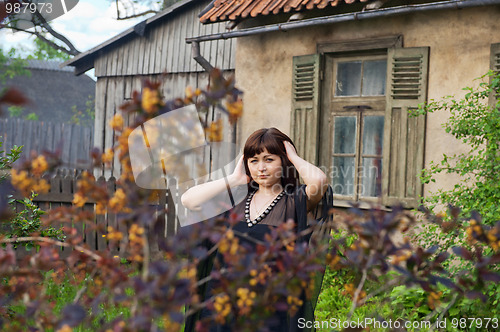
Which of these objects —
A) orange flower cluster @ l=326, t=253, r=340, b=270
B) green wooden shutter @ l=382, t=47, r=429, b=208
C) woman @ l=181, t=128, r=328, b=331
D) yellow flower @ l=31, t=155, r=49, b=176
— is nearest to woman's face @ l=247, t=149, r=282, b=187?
woman @ l=181, t=128, r=328, b=331

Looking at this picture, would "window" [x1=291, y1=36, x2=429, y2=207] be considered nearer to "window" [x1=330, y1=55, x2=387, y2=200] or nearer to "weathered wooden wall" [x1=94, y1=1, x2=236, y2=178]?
"window" [x1=330, y1=55, x2=387, y2=200]

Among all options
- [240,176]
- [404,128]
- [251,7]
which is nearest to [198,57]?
[251,7]

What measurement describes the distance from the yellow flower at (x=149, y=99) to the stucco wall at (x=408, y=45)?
5134 mm

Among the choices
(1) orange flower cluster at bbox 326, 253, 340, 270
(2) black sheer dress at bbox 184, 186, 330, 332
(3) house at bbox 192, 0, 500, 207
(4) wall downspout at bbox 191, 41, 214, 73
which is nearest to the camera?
(1) orange flower cluster at bbox 326, 253, 340, 270

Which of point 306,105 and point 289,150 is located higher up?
point 306,105

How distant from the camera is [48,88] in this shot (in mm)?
32531

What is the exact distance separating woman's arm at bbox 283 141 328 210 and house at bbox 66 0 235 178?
573 cm

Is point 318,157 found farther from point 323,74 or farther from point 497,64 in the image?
point 497,64

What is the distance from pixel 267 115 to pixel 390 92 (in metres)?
1.81

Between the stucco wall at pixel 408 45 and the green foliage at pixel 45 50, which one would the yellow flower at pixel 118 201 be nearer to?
the stucco wall at pixel 408 45

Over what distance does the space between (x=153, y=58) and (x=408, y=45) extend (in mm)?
4887

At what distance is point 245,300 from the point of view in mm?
1507

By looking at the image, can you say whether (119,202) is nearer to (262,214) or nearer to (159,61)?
(262,214)

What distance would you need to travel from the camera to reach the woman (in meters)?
2.91
